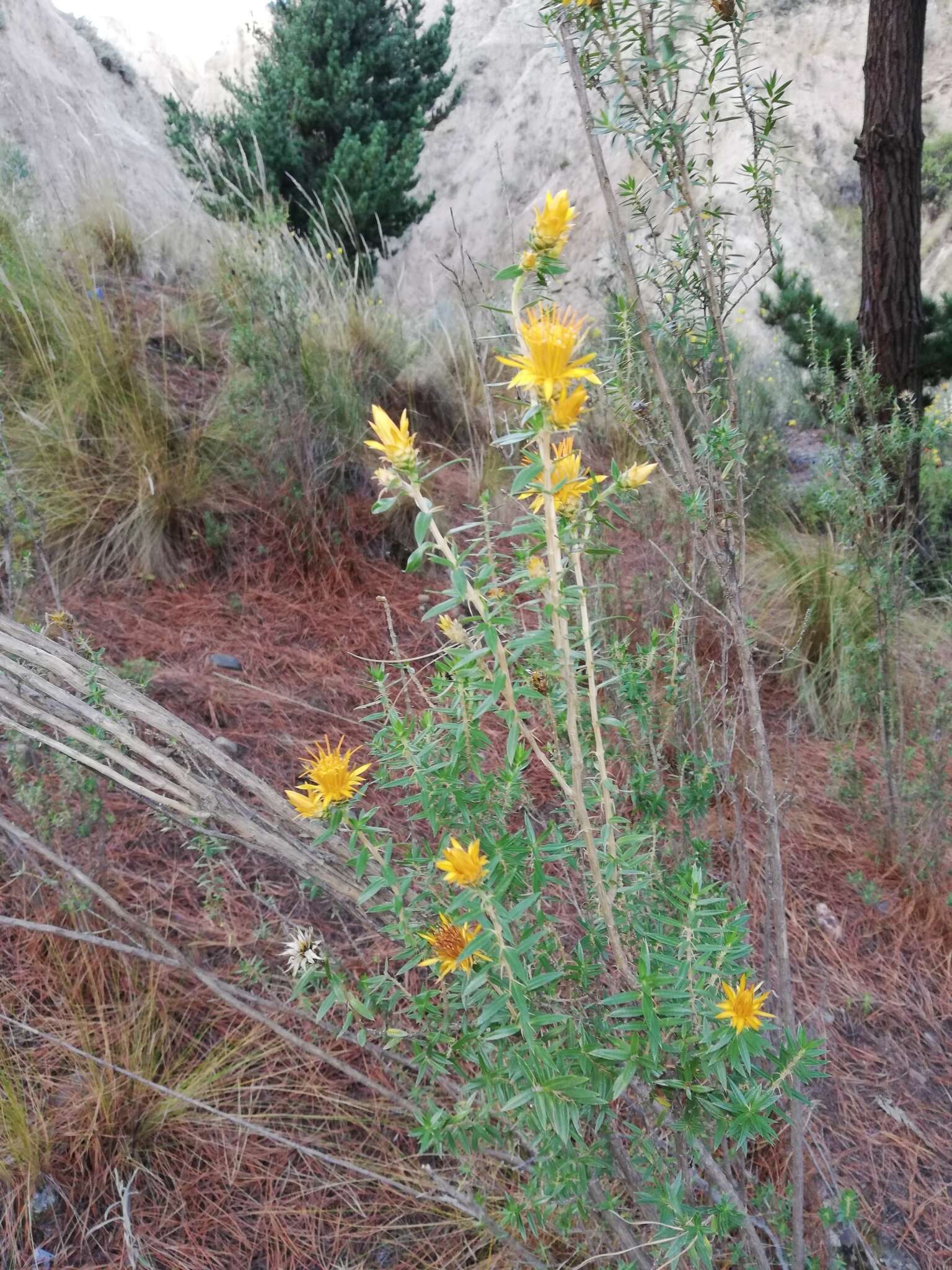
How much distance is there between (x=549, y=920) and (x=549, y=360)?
62cm

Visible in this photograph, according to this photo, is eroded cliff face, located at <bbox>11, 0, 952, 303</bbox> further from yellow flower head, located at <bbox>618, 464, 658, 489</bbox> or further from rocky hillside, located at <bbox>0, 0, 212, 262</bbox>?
A: yellow flower head, located at <bbox>618, 464, 658, 489</bbox>

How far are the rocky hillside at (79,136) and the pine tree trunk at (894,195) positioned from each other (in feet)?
11.3

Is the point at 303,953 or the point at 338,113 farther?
the point at 338,113

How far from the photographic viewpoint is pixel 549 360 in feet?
2.28

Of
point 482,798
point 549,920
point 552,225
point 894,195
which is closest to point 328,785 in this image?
point 482,798

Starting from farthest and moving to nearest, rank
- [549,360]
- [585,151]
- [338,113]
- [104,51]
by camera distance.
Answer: [585,151] → [104,51] → [338,113] → [549,360]

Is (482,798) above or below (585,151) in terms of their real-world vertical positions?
below

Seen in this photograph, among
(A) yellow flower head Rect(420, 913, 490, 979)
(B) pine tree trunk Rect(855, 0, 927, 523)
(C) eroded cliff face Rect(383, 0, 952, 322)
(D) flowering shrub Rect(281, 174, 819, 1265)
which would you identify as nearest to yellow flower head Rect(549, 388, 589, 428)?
(D) flowering shrub Rect(281, 174, 819, 1265)

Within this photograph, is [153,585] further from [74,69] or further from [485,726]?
[74,69]

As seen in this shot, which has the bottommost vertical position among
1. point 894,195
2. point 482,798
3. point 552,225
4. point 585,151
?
point 482,798

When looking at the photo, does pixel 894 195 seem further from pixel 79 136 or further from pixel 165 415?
pixel 79 136

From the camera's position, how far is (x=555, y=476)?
2.70 feet

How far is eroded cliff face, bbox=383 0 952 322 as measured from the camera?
39.7 feet

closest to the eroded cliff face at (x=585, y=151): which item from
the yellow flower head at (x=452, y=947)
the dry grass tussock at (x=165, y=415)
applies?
the dry grass tussock at (x=165, y=415)
